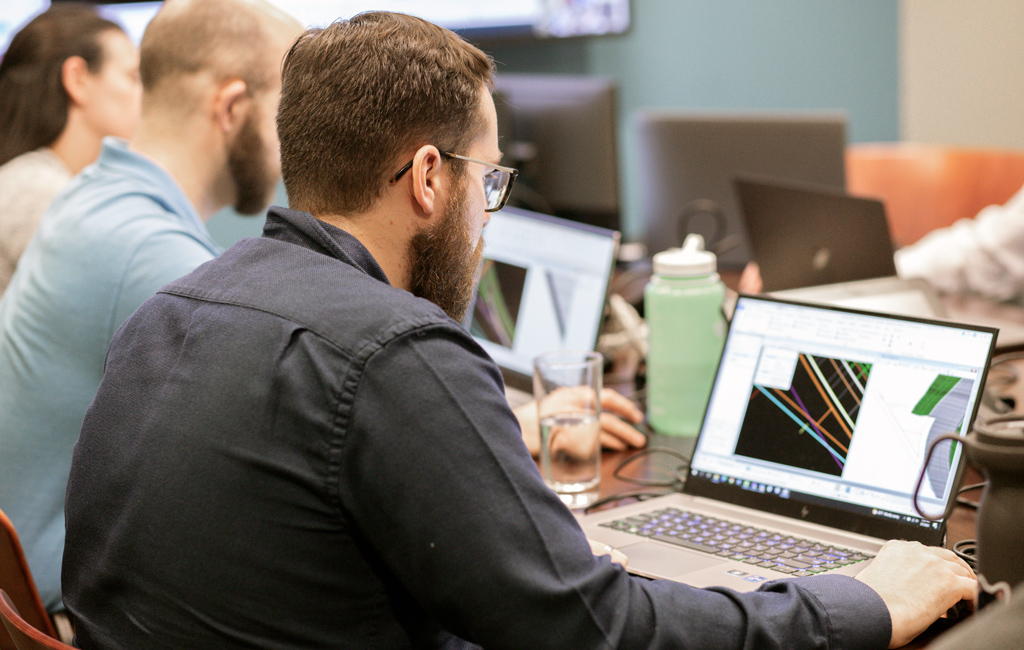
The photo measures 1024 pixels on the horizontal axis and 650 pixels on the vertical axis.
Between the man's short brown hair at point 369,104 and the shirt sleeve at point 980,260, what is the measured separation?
63.0 inches

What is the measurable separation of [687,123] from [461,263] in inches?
59.2

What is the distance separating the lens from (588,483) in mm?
1310

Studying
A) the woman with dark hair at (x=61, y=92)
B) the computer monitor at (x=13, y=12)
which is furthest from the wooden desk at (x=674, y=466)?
the computer monitor at (x=13, y=12)

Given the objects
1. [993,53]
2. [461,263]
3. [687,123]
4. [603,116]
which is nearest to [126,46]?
[603,116]

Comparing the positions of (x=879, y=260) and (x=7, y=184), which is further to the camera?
(x=7, y=184)

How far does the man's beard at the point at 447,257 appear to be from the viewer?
1009 mm

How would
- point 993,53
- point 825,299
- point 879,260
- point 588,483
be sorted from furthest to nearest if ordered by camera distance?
point 993,53 → point 879,260 → point 825,299 → point 588,483

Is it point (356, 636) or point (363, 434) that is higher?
point (363, 434)

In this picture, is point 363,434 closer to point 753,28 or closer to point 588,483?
point 588,483

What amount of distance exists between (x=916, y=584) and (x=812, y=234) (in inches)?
36.7

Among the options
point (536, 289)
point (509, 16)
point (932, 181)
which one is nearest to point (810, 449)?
point (536, 289)

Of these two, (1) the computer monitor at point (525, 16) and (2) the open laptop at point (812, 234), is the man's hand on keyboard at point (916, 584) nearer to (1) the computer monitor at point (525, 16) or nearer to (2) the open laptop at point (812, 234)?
(2) the open laptop at point (812, 234)

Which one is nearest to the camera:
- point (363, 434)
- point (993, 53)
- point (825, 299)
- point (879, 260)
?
point (363, 434)

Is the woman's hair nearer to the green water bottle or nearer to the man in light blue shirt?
the man in light blue shirt
